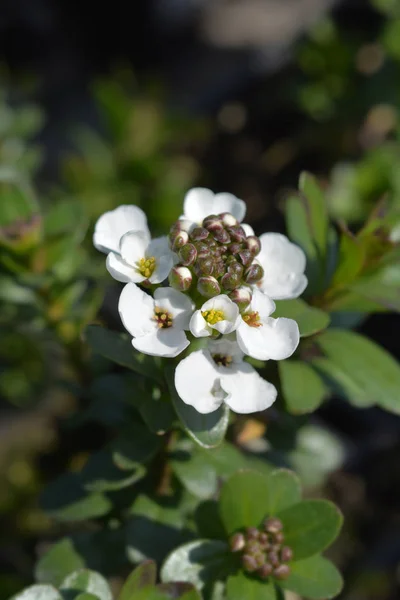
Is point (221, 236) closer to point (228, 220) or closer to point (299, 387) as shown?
point (228, 220)

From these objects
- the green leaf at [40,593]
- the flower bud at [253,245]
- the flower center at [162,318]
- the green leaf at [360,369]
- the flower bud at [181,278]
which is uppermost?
the flower bud at [253,245]

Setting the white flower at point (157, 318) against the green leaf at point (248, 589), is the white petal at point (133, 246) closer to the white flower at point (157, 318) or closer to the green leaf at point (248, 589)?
the white flower at point (157, 318)

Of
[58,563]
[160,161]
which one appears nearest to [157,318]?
[58,563]

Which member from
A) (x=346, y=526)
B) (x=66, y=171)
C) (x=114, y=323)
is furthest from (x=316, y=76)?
(x=346, y=526)

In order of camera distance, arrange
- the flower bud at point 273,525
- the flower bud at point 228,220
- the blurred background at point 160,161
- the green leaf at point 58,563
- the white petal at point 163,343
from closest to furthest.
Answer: the white petal at point 163,343 < the flower bud at point 228,220 < the flower bud at point 273,525 < the green leaf at point 58,563 < the blurred background at point 160,161

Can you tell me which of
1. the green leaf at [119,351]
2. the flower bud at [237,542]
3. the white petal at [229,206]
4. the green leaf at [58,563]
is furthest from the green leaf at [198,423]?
the green leaf at [58,563]

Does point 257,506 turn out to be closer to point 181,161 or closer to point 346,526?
point 346,526
